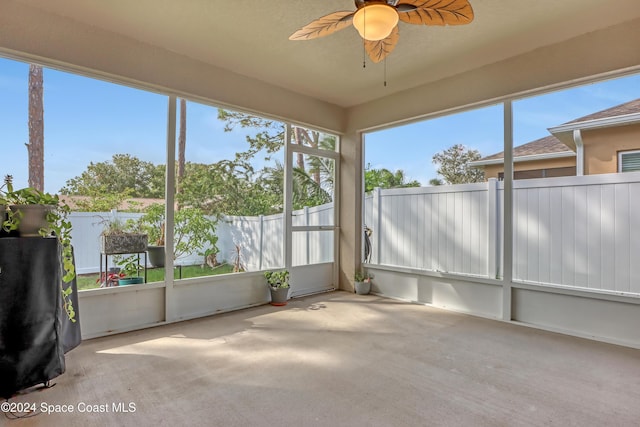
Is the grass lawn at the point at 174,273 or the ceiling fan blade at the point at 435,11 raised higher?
the ceiling fan blade at the point at 435,11

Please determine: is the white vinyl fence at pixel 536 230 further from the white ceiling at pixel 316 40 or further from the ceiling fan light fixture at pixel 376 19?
the ceiling fan light fixture at pixel 376 19

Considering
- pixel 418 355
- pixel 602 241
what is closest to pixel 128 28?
pixel 418 355

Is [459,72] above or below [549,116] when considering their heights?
above

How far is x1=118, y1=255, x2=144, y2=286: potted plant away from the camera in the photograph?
321cm

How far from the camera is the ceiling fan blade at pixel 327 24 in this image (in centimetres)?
207

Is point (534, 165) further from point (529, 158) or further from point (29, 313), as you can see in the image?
point (29, 313)

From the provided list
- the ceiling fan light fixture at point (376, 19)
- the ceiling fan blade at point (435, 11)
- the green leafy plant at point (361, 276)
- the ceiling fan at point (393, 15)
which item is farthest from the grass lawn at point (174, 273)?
the ceiling fan blade at point (435, 11)

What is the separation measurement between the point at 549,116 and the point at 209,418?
3.73 meters

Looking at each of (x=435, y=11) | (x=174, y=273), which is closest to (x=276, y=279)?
(x=174, y=273)

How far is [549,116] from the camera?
130 inches

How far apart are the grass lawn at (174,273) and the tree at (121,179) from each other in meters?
0.73

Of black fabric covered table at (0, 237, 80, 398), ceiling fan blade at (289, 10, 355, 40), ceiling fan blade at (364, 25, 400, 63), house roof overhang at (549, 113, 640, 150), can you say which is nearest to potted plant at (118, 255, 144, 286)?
black fabric covered table at (0, 237, 80, 398)

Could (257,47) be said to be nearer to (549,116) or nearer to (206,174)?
(206,174)

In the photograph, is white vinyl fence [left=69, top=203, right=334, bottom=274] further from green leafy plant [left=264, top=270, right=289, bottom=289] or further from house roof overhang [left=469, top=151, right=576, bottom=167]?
house roof overhang [left=469, top=151, right=576, bottom=167]
